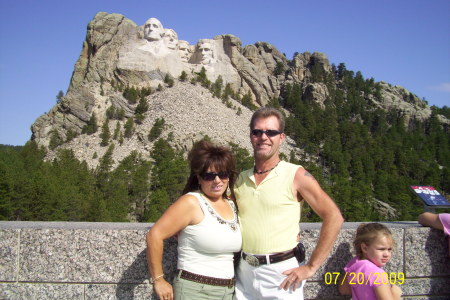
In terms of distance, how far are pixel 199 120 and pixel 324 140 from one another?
32373mm

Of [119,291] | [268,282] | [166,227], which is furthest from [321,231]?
[119,291]

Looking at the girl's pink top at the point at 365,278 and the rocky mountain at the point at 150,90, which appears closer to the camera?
the girl's pink top at the point at 365,278

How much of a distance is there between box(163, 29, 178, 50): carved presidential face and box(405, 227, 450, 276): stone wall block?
7283 cm

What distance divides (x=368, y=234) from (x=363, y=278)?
0.47 meters

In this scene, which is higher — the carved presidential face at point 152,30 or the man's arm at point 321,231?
the carved presidential face at point 152,30

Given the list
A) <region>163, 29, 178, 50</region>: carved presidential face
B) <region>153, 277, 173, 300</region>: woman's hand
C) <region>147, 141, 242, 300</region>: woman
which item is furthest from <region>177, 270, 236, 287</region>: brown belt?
<region>163, 29, 178, 50</region>: carved presidential face

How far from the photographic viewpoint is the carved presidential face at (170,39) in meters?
73.3

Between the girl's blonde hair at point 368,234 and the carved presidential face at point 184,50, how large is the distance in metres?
74.6

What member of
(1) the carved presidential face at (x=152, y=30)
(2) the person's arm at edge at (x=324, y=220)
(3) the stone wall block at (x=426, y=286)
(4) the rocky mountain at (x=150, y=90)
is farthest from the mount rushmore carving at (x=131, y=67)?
(2) the person's arm at edge at (x=324, y=220)

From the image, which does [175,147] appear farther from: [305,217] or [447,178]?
[447,178]

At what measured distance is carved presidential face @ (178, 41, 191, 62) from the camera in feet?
252

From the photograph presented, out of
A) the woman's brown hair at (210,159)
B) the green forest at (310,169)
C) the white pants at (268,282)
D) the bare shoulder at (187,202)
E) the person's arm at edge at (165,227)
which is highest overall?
the green forest at (310,169)

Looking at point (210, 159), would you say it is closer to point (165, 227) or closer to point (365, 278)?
point (165, 227)

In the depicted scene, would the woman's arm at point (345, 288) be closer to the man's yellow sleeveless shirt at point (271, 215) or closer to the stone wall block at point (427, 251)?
the stone wall block at point (427, 251)
